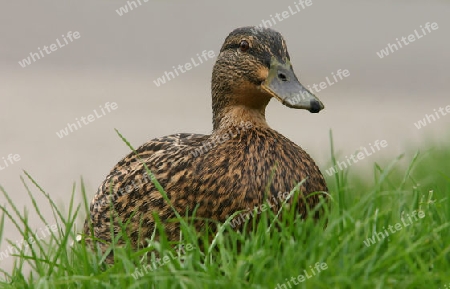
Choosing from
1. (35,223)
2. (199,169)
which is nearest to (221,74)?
(199,169)

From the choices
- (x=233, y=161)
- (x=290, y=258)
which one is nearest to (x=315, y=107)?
(x=233, y=161)

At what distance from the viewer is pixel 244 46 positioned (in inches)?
158

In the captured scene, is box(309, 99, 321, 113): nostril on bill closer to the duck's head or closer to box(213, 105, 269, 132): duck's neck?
the duck's head

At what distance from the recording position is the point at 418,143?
20.5 feet

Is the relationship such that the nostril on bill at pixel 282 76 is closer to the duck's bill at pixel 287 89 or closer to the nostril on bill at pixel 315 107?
the duck's bill at pixel 287 89

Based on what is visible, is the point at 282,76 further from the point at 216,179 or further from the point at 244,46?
the point at 216,179

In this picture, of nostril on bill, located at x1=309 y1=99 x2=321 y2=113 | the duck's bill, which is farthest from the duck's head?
nostril on bill, located at x1=309 y1=99 x2=321 y2=113

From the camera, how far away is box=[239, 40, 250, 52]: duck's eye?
4.00 meters

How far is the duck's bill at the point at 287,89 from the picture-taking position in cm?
362

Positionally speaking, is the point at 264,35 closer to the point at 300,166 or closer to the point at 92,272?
the point at 300,166

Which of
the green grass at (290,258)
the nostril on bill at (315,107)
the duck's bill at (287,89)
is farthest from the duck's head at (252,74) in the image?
the green grass at (290,258)

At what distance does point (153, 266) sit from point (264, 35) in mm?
1205

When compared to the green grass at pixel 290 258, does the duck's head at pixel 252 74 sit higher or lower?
higher

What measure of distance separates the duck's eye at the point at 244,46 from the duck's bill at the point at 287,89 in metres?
0.15
